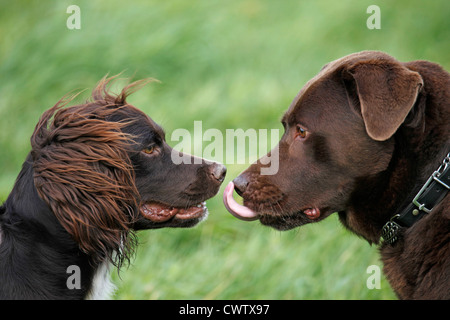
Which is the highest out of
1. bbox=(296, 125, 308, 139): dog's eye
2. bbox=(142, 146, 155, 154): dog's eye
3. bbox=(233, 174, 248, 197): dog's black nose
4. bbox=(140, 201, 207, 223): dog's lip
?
bbox=(296, 125, 308, 139): dog's eye

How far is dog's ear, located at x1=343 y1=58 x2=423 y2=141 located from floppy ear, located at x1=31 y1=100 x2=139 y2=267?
1.40 m

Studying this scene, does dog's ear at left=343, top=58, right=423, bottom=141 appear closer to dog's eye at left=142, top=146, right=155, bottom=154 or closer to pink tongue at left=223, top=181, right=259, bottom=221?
pink tongue at left=223, top=181, right=259, bottom=221

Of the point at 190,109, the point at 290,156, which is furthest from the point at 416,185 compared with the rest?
the point at 190,109

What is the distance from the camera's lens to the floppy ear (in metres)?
3.20

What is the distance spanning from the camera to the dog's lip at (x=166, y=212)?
356 centimetres

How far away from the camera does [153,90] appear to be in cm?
720

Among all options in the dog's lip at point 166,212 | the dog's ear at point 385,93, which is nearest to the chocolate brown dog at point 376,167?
the dog's ear at point 385,93

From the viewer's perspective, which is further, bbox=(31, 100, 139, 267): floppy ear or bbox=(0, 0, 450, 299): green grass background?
bbox=(0, 0, 450, 299): green grass background

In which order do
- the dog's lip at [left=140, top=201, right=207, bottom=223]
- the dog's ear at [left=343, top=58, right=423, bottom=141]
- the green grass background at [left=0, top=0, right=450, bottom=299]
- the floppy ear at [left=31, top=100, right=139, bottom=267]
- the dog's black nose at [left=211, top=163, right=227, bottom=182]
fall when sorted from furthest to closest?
the green grass background at [left=0, top=0, right=450, bottom=299], the dog's black nose at [left=211, top=163, right=227, bottom=182], the dog's lip at [left=140, top=201, right=207, bottom=223], the floppy ear at [left=31, top=100, right=139, bottom=267], the dog's ear at [left=343, top=58, right=423, bottom=141]

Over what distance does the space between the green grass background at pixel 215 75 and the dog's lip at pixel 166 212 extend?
91cm

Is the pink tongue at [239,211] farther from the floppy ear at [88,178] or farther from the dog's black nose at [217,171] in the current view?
the floppy ear at [88,178]

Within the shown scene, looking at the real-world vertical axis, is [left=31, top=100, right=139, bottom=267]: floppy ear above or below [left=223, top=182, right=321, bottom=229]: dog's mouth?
above

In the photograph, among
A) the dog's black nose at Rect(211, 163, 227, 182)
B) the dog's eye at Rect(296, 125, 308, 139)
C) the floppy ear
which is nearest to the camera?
the floppy ear

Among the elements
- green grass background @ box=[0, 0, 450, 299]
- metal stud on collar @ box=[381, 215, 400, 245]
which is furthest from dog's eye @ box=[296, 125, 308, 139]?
green grass background @ box=[0, 0, 450, 299]
